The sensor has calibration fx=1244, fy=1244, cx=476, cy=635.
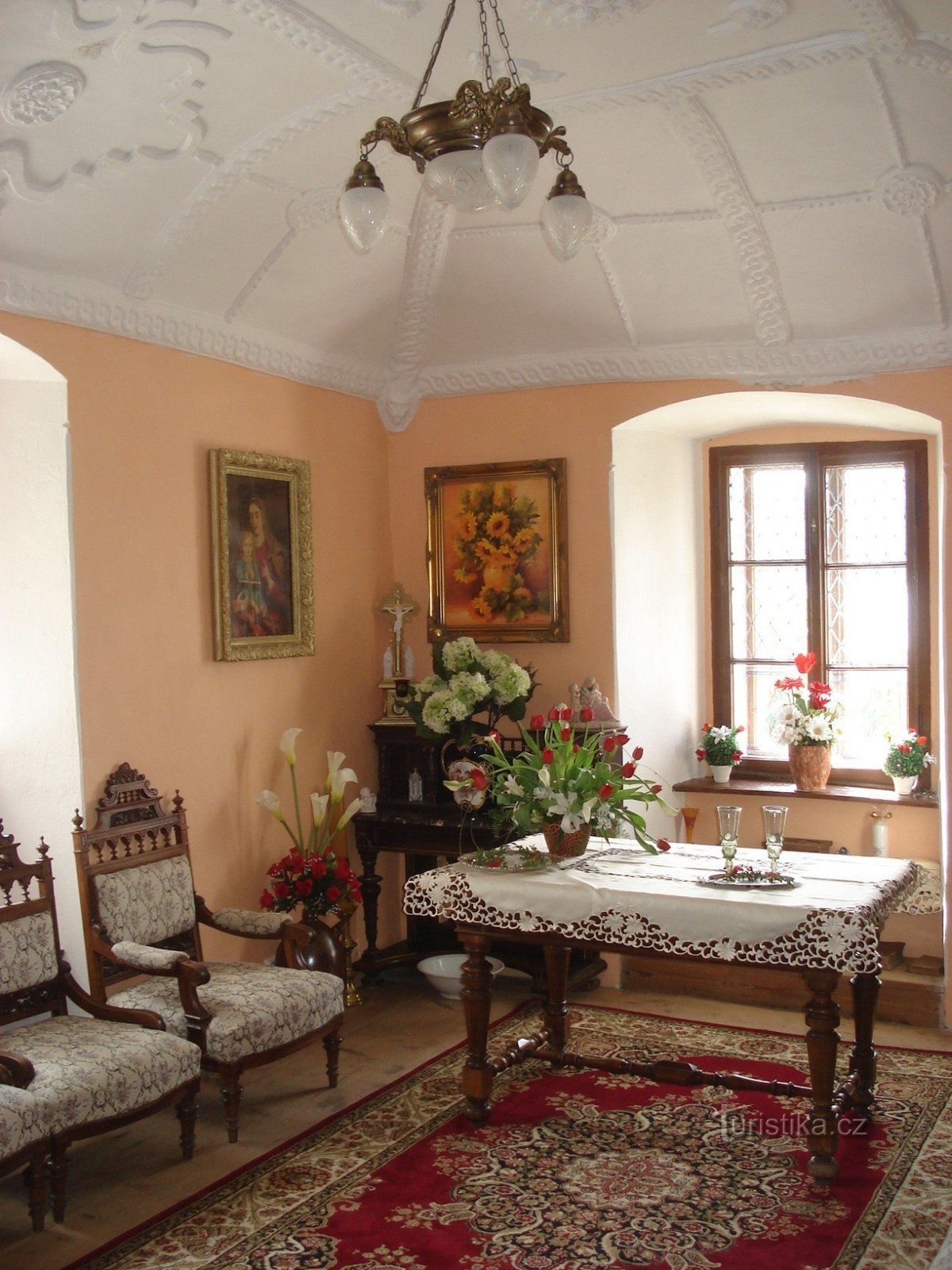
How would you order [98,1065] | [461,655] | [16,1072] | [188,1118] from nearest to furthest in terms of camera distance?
1. [16,1072]
2. [98,1065]
3. [188,1118]
4. [461,655]

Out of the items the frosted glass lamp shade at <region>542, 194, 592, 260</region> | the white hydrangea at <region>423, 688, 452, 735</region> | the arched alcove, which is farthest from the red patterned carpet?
the frosted glass lamp shade at <region>542, 194, 592, 260</region>

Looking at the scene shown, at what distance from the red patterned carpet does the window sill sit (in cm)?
169

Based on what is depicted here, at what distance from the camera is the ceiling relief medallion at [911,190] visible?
5.13 m

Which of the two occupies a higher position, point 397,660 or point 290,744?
point 397,660

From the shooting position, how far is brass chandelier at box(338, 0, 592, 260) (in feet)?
10.5

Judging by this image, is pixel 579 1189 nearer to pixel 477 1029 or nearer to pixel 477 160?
pixel 477 1029

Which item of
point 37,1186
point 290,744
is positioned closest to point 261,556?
point 290,744

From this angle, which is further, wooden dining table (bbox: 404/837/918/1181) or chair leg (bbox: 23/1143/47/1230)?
wooden dining table (bbox: 404/837/918/1181)

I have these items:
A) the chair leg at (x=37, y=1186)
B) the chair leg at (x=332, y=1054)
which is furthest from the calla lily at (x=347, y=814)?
the chair leg at (x=37, y=1186)

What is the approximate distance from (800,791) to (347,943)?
271cm

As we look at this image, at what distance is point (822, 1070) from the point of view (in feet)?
14.2

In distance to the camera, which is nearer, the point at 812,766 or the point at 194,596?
the point at 194,596

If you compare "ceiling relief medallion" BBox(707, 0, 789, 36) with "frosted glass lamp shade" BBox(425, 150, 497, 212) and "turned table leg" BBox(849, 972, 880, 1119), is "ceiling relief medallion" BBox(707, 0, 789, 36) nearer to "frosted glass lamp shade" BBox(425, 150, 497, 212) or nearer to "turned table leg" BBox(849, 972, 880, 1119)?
"frosted glass lamp shade" BBox(425, 150, 497, 212)

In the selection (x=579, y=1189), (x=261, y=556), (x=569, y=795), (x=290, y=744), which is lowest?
(x=579, y=1189)
